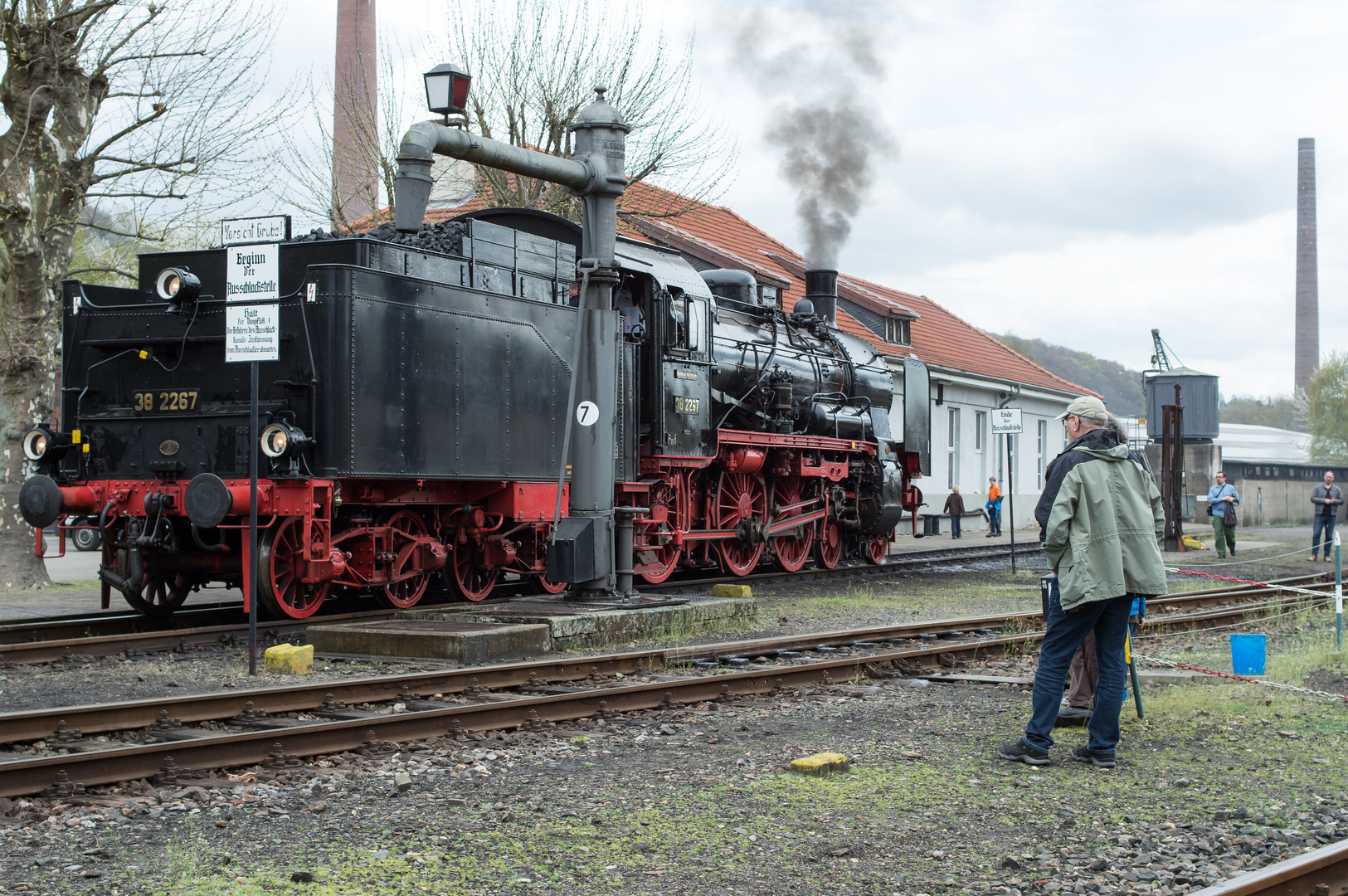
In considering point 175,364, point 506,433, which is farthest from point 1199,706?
point 175,364

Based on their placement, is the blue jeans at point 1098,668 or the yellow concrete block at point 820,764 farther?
the blue jeans at point 1098,668

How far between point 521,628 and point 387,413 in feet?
7.97

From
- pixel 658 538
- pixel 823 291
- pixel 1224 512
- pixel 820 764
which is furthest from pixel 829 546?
pixel 820 764

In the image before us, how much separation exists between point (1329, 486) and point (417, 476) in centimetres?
1617

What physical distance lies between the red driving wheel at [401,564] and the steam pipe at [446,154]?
2.78 m

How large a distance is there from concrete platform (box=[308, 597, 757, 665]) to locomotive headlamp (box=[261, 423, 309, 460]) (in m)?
1.35

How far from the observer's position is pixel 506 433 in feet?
38.1

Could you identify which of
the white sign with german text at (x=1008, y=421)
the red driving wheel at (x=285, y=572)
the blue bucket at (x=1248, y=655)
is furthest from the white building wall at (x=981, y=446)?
the red driving wheel at (x=285, y=572)

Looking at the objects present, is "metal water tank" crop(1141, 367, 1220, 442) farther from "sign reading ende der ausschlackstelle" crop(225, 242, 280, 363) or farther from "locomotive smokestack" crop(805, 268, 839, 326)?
"sign reading ende der ausschlackstelle" crop(225, 242, 280, 363)

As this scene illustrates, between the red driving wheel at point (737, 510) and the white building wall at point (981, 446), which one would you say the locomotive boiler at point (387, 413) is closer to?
the red driving wheel at point (737, 510)

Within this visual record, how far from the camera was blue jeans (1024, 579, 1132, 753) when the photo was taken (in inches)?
232

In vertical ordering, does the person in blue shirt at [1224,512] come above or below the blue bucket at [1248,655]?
above

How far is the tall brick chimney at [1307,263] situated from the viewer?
69.1 metres

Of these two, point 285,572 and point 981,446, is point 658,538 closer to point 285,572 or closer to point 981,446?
point 285,572
